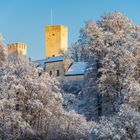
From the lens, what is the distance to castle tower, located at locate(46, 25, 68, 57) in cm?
9688

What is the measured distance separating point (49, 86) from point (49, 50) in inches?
2155

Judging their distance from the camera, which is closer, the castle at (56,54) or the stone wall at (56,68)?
the castle at (56,54)

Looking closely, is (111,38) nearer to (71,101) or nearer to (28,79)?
(71,101)

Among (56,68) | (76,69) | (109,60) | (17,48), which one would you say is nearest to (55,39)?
(17,48)

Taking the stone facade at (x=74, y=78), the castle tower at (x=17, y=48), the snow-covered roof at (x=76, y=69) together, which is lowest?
the stone facade at (x=74, y=78)

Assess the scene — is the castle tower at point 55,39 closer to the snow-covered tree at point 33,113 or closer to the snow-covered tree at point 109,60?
the snow-covered tree at point 109,60

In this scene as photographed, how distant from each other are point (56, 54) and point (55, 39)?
118 inches

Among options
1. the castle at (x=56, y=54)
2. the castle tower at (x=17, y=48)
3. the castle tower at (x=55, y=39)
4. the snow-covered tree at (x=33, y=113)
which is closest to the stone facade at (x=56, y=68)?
the castle at (x=56, y=54)

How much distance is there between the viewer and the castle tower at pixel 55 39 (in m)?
96.9

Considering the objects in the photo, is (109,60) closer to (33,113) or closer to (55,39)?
(33,113)

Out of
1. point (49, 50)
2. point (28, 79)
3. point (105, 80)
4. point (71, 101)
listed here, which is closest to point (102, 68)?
point (105, 80)

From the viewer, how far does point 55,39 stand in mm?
97625

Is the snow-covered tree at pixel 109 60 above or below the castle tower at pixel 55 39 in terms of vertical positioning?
below

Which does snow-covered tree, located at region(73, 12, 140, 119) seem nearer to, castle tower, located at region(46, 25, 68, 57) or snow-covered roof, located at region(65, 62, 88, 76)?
snow-covered roof, located at region(65, 62, 88, 76)
